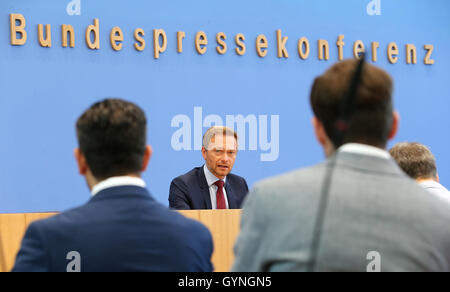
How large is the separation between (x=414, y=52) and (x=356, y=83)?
15.3 feet

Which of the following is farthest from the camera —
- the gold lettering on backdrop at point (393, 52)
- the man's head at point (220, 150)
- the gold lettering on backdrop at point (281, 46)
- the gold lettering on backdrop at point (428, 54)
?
the gold lettering on backdrop at point (428, 54)

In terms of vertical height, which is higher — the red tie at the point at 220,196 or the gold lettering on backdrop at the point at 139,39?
the gold lettering on backdrop at the point at 139,39

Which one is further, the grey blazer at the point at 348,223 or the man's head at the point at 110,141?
the man's head at the point at 110,141

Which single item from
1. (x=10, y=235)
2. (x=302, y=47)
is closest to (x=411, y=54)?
(x=302, y=47)

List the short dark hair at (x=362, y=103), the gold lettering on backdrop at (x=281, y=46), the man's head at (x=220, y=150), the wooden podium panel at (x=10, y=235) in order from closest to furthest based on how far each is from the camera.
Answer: the short dark hair at (x=362, y=103) < the wooden podium panel at (x=10, y=235) < the man's head at (x=220, y=150) < the gold lettering on backdrop at (x=281, y=46)

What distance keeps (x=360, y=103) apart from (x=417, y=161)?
6.62 feet

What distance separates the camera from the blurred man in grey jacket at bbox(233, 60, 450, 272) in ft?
3.88

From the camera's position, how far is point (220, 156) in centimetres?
421

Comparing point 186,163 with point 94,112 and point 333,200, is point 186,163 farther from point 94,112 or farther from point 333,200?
point 333,200

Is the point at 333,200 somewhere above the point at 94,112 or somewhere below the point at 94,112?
below

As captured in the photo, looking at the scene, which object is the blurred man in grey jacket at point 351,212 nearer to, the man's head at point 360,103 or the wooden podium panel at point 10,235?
the man's head at point 360,103

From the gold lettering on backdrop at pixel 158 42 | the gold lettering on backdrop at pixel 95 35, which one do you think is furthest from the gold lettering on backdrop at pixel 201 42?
the gold lettering on backdrop at pixel 95 35

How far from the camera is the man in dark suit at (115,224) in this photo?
1.45 metres

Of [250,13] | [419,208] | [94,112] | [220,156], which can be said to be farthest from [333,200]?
[250,13]
